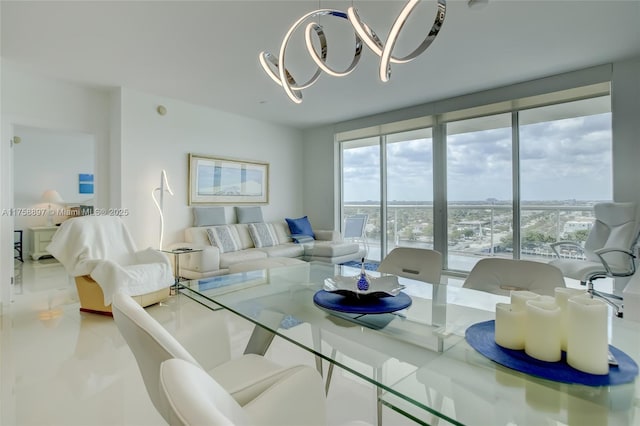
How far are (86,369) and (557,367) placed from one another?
2.64 m

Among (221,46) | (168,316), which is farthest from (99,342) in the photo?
(221,46)

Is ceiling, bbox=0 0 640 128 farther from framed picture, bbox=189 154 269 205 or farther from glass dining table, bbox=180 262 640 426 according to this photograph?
glass dining table, bbox=180 262 640 426

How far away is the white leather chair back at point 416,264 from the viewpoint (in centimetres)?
208

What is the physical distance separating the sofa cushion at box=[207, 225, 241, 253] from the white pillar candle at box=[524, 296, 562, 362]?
4.24 metres

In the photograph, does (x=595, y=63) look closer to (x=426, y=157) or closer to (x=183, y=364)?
(x=426, y=157)

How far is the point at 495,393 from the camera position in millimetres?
820

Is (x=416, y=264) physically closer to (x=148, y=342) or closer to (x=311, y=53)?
(x=311, y=53)

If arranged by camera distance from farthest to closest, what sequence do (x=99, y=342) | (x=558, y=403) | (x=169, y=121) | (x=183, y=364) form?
(x=169, y=121) < (x=99, y=342) < (x=558, y=403) < (x=183, y=364)

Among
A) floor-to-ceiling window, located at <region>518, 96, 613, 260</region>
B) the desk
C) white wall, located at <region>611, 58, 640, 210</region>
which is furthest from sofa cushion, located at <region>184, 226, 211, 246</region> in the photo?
white wall, located at <region>611, 58, 640, 210</region>

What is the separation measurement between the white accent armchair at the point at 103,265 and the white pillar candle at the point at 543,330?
10.5 ft

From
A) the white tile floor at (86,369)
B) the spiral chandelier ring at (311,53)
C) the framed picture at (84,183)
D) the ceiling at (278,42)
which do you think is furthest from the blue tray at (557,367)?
the framed picture at (84,183)

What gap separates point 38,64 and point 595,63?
6.08m

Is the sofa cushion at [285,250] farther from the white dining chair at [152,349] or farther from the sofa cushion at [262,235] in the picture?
the white dining chair at [152,349]

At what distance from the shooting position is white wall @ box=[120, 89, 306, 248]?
4230 mm
